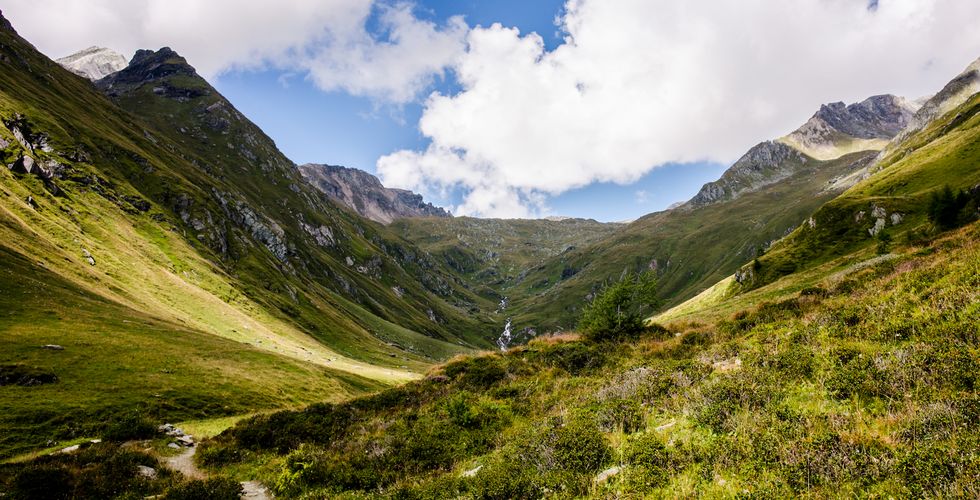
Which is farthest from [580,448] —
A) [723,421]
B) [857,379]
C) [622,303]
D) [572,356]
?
[622,303]

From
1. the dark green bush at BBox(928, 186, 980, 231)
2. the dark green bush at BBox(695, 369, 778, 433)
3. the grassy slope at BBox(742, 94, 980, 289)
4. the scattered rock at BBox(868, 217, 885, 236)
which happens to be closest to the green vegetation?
the dark green bush at BBox(695, 369, 778, 433)

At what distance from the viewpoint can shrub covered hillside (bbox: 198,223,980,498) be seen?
745cm

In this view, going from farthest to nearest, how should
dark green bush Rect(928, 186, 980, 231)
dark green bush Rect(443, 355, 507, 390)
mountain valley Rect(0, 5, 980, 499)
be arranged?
dark green bush Rect(928, 186, 980, 231)
dark green bush Rect(443, 355, 507, 390)
mountain valley Rect(0, 5, 980, 499)

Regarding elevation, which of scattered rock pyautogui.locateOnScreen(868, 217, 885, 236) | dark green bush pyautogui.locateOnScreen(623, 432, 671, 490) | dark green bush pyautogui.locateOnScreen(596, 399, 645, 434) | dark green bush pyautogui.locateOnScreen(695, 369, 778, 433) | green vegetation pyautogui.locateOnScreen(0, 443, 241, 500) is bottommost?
green vegetation pyautogui.locateOnScreen(0, 443, 241, 500)

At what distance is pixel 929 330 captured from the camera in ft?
37.9

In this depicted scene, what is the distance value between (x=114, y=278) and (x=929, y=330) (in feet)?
322

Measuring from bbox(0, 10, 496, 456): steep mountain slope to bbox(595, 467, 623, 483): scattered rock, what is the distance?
35.6m

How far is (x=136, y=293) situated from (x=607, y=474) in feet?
289

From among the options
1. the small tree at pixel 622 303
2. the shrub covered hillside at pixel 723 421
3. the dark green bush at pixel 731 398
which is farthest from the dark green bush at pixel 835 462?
the small tree at pixel 622 303

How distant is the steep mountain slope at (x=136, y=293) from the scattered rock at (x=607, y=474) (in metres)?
35.6

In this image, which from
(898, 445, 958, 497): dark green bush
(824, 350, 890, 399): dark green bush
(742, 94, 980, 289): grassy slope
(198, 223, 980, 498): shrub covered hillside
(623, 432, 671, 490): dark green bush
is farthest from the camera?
(742, 94, 980, 289): grassy slope

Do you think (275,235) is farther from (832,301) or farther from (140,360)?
(832,301)

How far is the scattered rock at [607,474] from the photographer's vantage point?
9.62m

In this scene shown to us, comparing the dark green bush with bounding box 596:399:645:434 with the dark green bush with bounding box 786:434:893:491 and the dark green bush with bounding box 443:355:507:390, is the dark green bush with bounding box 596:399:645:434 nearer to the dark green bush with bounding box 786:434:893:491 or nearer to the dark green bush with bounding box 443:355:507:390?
the dark green bush with bounding box 786:434:893:491
